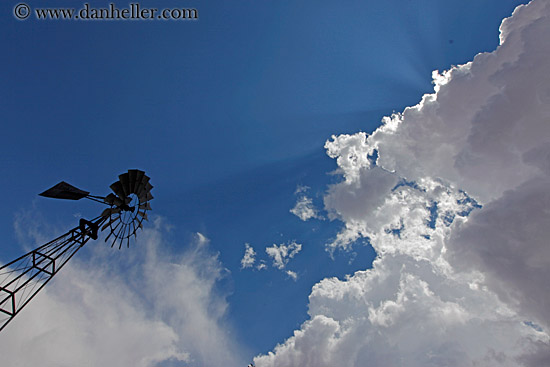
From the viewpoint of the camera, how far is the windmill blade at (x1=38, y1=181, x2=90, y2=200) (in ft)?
73.1

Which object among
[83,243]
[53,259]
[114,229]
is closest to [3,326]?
[53,259]

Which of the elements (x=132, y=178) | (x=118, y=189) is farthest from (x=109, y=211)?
(x=132, y=178)

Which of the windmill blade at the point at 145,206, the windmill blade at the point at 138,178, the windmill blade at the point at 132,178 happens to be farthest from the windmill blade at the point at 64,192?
the windmill blade at the point at 145,206

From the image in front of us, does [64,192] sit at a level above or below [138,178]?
below

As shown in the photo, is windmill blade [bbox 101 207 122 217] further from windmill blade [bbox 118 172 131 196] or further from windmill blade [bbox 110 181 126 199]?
windmill blade [bbox 118 172 131 196]

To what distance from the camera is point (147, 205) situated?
2845cm

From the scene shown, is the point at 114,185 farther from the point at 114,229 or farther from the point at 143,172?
the point at 114,229

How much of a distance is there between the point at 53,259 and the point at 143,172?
10004 millimetres

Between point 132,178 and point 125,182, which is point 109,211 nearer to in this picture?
point 125,182

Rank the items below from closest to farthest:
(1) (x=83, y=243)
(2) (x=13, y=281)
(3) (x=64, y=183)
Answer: (2) (x=13, y=281) → (3) (x=64, y=183) → (1) (x=83, y=243)

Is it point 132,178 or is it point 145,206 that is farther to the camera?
point 145,206

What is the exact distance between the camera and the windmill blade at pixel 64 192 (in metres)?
22.3

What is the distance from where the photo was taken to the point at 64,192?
2323 centimetres

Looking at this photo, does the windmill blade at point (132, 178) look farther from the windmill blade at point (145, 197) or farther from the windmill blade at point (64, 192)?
the windmill blade at point (64, 192)
